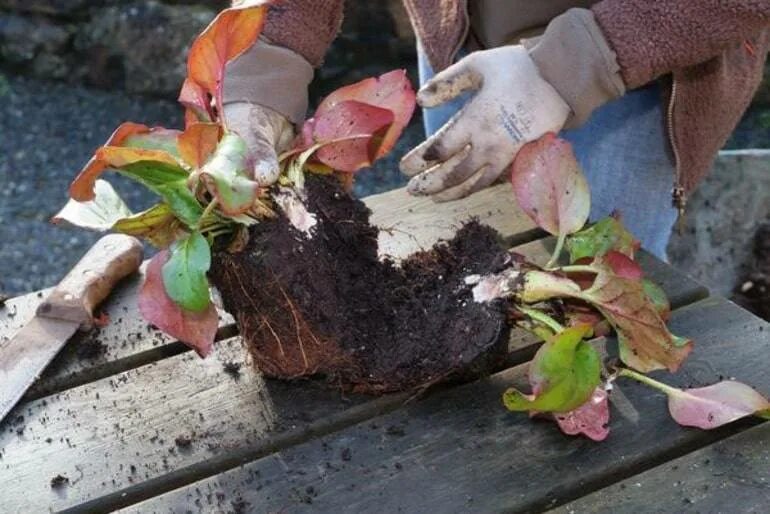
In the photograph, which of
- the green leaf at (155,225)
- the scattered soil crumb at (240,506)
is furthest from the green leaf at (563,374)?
the green leaf at (155,225)

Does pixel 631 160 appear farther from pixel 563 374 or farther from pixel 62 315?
pixel 62 315

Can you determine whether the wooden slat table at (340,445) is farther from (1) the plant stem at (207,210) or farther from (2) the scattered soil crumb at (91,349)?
(1) the plant stem at (207,210)

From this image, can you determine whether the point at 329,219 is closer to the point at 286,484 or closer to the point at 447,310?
the point at 447,310

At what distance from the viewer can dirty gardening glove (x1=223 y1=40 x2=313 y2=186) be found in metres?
1.21

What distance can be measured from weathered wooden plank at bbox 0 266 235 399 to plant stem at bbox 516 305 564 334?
13.7 inches

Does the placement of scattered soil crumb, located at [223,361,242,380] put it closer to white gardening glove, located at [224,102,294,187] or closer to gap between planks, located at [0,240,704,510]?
gap between planks, located at [0,240,704,510]

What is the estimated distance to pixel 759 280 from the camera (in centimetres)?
223

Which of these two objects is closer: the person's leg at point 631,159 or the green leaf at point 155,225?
A: the green leaf at point 155,225

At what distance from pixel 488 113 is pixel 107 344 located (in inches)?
19.6

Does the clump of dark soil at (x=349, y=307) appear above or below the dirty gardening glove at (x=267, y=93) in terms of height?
below

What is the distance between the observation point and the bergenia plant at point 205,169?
38.7 inches

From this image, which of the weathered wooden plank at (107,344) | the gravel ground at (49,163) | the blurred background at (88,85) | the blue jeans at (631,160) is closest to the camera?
the weathered wooden plank at (107,344)

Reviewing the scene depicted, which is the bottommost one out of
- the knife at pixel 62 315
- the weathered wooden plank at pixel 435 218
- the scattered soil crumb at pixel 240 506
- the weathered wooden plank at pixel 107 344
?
the weathered wooden plank at pixel 107 344

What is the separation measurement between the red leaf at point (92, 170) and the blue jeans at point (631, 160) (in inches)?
24.2
